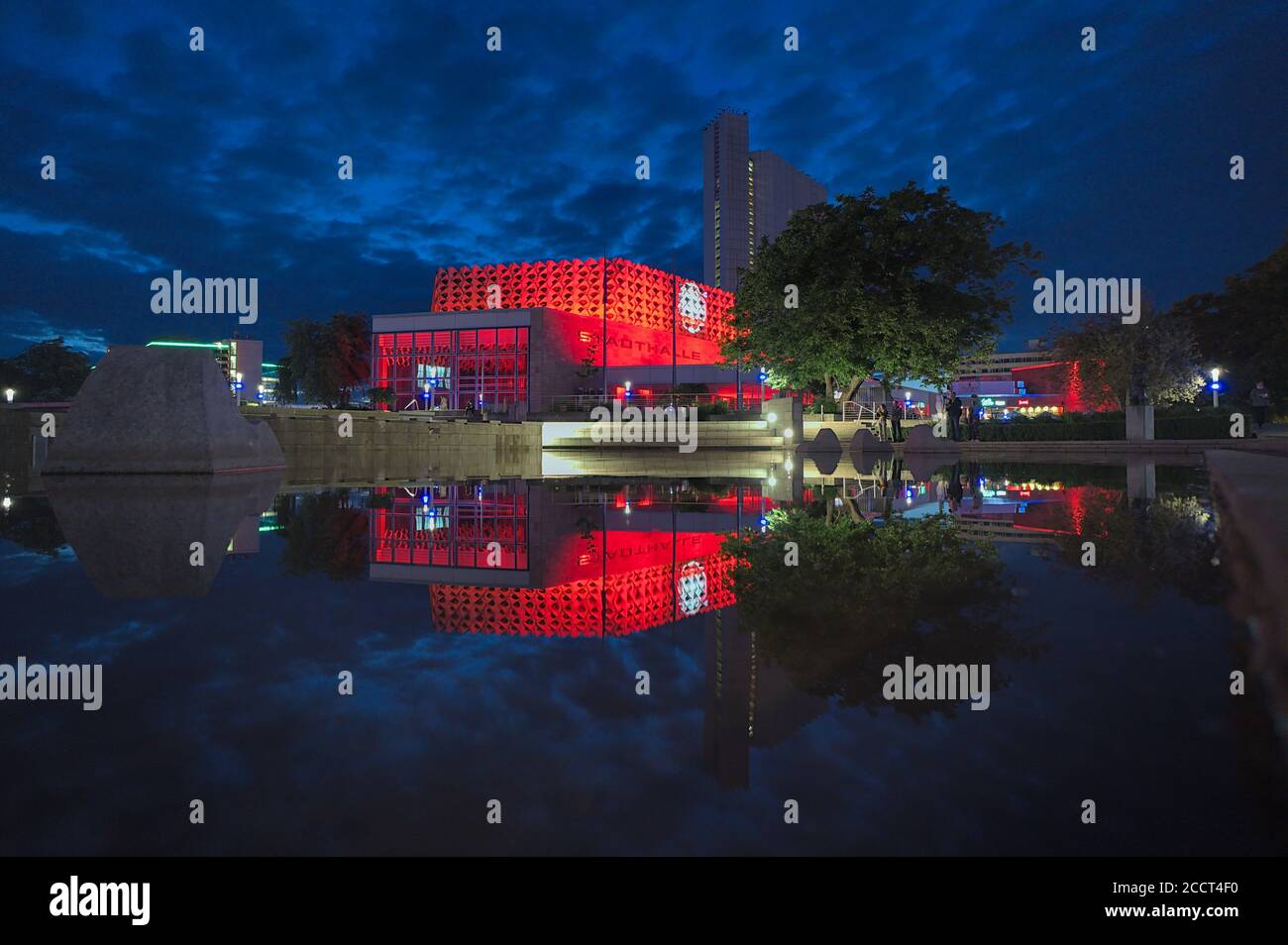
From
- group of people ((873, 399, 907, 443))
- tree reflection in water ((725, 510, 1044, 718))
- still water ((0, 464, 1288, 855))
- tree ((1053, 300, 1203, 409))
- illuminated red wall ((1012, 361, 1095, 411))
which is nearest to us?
still water ((0, 464, 1288, 855))

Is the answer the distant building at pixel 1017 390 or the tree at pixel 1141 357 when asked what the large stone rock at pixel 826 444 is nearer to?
the tree at pixel 1141 357

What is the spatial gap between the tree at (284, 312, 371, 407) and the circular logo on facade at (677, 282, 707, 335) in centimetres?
3109

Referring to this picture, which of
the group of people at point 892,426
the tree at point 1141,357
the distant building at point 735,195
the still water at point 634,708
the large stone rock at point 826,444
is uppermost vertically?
the distant building at point 735,195

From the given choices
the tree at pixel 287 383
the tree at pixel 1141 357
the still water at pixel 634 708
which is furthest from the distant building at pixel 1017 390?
the still water at pixel 634 708

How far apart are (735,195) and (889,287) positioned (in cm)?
10920

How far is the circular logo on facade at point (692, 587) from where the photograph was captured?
399 centimetres

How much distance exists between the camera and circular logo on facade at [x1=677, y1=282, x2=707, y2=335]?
249 feet

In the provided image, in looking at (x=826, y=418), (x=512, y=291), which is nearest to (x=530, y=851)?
(x=826, y=418)

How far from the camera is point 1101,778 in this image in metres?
1.72

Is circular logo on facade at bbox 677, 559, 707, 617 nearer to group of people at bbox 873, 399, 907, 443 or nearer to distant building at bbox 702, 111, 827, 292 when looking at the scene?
group of people at bbox 873, 399, 907, 443

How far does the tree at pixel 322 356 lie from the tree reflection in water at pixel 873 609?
2367 inches

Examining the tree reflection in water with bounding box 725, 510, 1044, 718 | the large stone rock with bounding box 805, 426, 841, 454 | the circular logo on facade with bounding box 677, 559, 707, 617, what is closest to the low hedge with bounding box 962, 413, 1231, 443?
the large stone rock with bounding box 805, 426, 841, 454

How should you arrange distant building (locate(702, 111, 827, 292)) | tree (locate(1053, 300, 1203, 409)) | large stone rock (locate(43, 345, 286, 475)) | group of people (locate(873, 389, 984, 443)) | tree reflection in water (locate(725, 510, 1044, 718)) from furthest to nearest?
distant building (locate(702, 111, 827, 292)) → tree (locate(1053, 300, 1203, 409)) → group of people (locate(873, 389, 984, 443)) → large stone rock (locate(43, 345, 286, 475)) → tree reflection in water (locate(725, 510, 1044, 718))
